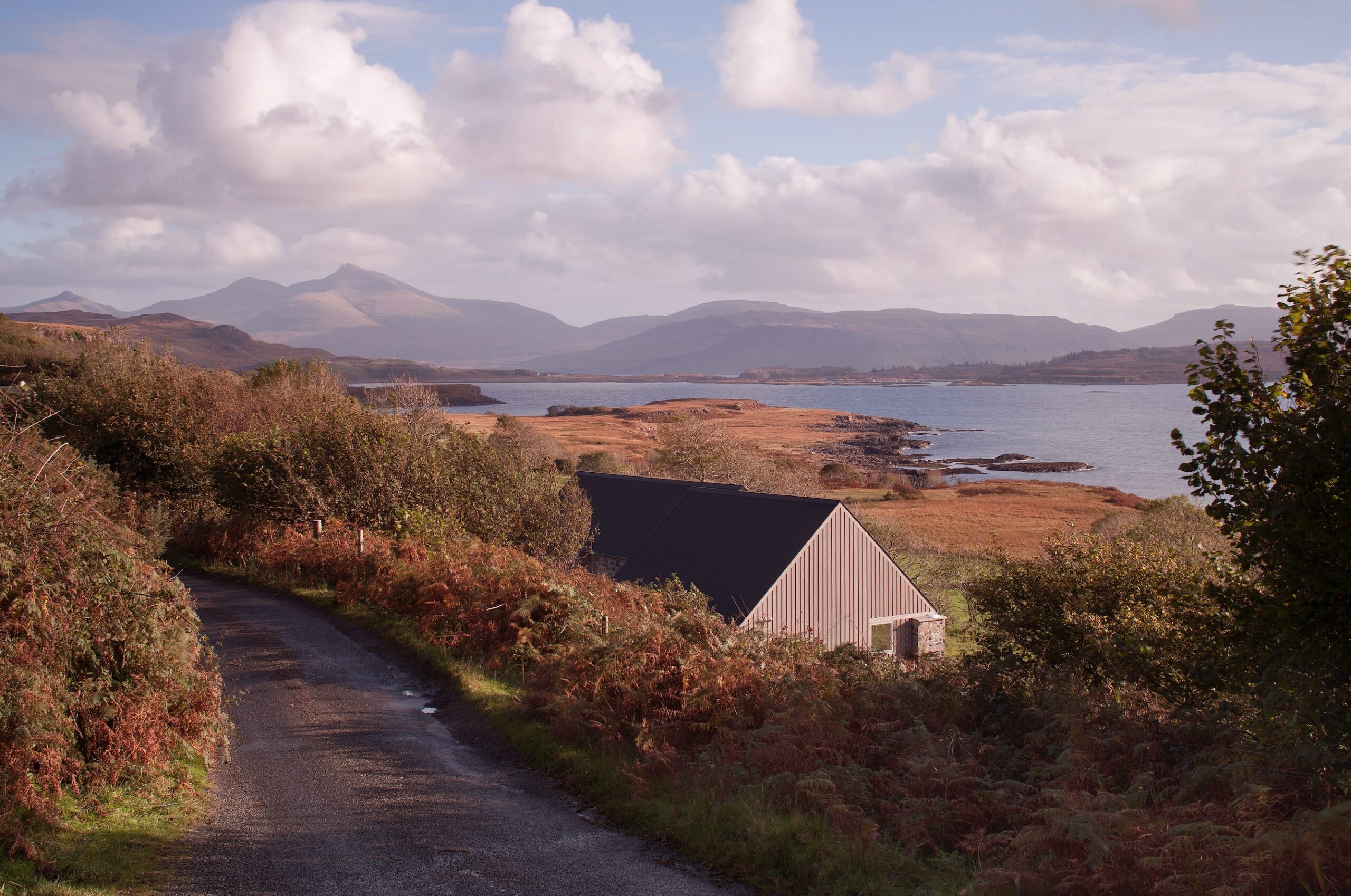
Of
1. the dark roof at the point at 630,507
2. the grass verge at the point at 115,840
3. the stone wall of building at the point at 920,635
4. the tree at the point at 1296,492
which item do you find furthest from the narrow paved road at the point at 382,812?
the stone wall of building at the point at 920,635

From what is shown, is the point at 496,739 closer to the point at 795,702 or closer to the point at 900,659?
the point at 795,702

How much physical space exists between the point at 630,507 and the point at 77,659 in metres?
25.5

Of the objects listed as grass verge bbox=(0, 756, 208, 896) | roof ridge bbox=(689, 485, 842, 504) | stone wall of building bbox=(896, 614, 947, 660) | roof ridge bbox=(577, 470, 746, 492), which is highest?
roof ridge bbox=(577, 470, 746, 492)

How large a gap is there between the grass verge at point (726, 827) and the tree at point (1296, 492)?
152 inches

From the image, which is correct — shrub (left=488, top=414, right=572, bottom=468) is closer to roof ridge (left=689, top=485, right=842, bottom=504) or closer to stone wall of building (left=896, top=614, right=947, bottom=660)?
roof ridge (left=689, top=485, right=842, bottom=504)

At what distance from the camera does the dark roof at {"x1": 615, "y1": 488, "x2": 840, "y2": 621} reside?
90.6 ft

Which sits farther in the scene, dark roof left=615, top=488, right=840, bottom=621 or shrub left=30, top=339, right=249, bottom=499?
shrub left=30, top=339, right=249, bottom=499

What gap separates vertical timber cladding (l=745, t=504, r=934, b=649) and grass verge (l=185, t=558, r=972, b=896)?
14.3 metres

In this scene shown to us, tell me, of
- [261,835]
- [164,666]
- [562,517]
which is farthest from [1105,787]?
[562,517]

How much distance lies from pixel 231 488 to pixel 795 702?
21773 mm

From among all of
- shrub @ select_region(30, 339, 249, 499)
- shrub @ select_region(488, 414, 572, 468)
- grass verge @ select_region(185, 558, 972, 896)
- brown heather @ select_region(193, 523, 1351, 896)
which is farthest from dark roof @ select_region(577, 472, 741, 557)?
shrub @ select_region(488, 414, 572, 468)

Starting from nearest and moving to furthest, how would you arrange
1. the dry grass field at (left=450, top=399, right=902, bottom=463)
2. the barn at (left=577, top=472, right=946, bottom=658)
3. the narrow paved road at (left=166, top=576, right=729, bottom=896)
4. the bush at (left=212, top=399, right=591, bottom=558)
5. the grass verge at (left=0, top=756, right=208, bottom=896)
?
the grass verge at (left=0, top=756, right=208, bottom=896)
the narrow paved road at (left=166, top=576, right=729, bottom=896)
the bush at (left=212, top=399, right=591, bottom=558)
the barn at (left=577, top=472, right=946, bottom=658)
the dry grass field at (left=450, top=399, right=902, bottom=463)

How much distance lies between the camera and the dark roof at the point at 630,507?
33.0 m

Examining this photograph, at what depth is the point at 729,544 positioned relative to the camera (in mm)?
29625
